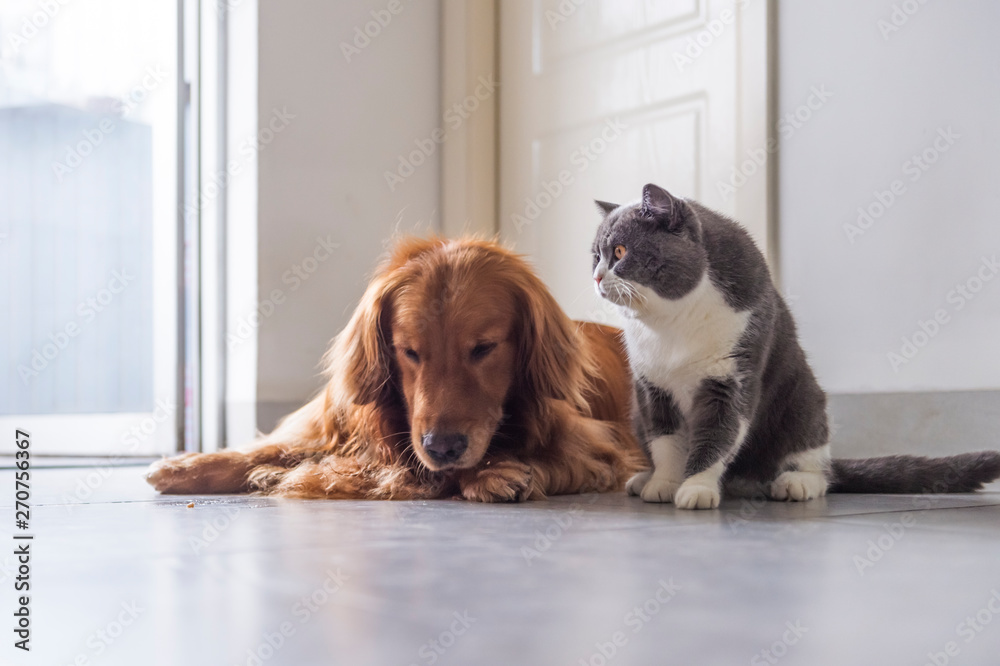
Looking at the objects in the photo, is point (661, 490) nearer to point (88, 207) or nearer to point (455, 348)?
point (455, 348)

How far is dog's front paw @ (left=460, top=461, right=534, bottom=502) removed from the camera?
1.97 meters

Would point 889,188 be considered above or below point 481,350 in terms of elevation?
above

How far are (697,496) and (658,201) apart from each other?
60cm

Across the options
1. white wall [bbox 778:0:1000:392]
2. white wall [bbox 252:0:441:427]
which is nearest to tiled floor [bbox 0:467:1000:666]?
white wall [bbox 778:0:1000:392]

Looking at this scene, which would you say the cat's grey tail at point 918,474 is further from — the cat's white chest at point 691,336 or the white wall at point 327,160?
the white wall at point 327,160

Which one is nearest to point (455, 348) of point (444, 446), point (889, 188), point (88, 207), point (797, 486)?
point (444, 446)

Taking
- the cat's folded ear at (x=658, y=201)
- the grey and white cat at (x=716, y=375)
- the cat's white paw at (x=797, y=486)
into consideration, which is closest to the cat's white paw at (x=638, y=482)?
the grey and white cat at (x=716, y=375)

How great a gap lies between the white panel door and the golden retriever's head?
118 centimetres

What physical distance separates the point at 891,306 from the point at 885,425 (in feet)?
1.22

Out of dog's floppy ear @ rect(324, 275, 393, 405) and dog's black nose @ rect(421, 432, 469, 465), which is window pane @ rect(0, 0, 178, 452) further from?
dog's black nose @ rect(421, 432, 469, 465)

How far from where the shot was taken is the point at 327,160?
150 inches

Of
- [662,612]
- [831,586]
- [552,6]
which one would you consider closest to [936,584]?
[831,586]

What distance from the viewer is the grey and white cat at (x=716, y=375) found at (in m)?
1.75

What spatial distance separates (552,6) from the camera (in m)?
3.96
